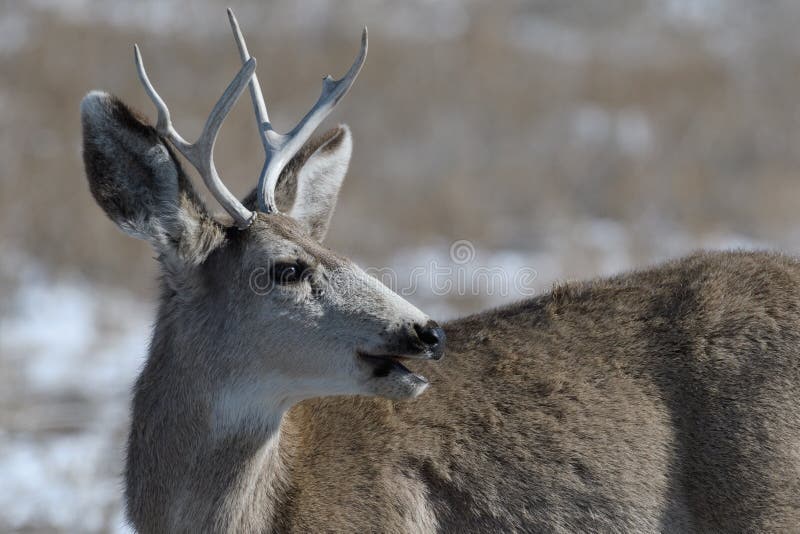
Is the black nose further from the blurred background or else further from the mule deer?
the blurred background

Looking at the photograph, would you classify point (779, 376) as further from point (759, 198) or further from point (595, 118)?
point (595, 118)

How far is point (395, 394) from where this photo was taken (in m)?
4.50

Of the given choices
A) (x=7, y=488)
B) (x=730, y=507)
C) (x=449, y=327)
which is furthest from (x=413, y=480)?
(x=7, y=488)

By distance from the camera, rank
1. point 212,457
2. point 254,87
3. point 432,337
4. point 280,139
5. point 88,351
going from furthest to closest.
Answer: point 88,351
point 254,87
point 280,139
point 212,457
point 432,337

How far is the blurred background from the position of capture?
989 cm

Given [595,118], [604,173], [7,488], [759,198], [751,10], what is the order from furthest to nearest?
[751,10] → [595,118] → [604,173] → [759,198] → [7,488]

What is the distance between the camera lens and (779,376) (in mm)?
4812

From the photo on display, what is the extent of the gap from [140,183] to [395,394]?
1339 mm

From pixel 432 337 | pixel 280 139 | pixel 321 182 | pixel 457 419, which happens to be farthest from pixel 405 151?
pixel 432 337

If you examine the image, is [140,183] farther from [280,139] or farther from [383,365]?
[383,365]

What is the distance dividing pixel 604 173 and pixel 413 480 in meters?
11.8

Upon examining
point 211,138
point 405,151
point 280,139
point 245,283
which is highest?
point 405,151

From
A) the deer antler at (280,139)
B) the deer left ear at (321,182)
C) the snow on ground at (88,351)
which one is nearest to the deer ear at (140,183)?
the deer antler at (280,139)

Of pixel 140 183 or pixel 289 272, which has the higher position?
pixel 140 183
